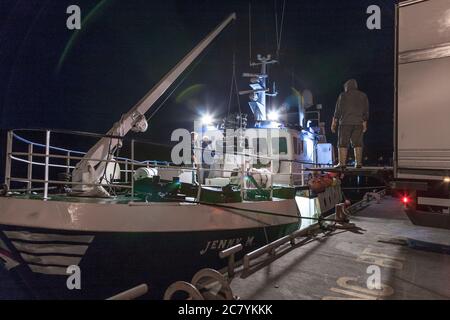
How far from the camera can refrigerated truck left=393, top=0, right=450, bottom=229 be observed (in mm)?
4438

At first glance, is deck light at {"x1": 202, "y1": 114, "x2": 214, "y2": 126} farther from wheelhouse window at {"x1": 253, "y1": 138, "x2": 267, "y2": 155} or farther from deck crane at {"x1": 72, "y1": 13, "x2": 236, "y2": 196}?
deck crane at {"x1": 72, "y1": 13, "x2": 236, "y2": 196}

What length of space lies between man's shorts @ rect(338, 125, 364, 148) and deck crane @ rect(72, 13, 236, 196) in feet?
14.2

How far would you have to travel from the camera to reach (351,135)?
6418 millimetres

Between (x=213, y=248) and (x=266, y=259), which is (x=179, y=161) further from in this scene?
(x=266, y=259)

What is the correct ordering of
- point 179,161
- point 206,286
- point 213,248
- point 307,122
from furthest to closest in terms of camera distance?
point 307,122 < point 179,161 < point 213,248 < point 206,286

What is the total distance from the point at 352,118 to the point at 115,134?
5.03m

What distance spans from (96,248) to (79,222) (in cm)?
45

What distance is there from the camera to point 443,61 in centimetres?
439

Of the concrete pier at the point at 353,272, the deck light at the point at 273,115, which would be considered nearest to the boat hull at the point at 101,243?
the concrete pier at the point at 353,272

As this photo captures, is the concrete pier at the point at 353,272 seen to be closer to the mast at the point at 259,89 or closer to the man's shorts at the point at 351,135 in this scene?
the man's shorts at the point at 351,135

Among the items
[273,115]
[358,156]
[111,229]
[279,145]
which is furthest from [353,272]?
[273,115]

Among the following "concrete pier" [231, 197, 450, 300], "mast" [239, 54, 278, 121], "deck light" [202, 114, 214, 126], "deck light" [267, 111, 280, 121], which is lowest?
"concrete pier" [231, 197, 450, 300]

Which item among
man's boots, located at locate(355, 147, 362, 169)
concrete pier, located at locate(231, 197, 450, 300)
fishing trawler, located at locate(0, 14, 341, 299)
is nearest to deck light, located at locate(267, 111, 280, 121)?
man's boots, located at locate(355, 147, 362, 169)
